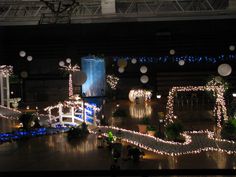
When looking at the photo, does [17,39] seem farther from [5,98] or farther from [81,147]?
[81,147]

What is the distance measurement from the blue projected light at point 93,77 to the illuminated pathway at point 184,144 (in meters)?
5.47

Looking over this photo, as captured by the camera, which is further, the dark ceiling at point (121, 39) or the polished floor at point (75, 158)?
the dark ceiling at point (121, 39)

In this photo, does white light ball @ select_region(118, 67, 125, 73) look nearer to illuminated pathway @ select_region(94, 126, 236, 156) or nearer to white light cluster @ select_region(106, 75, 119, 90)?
white light cluster @ select_region(106, 75, 119, 90)

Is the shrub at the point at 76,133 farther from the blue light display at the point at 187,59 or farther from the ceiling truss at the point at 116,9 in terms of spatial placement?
the blue light display at the point at 187,59

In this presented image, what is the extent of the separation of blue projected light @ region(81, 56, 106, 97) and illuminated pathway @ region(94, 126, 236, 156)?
5467 mm

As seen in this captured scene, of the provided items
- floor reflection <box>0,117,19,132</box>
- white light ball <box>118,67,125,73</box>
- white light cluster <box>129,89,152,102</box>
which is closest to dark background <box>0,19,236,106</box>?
white light ball <box>118,67,125,73</box>

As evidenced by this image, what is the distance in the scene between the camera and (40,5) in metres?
14.1

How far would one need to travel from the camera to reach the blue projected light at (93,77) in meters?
14.2

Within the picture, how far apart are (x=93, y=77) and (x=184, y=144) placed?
7.17 metres

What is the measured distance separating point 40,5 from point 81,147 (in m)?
7.64

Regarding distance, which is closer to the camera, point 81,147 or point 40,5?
point 81,147

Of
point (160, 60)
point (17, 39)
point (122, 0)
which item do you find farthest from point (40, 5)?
point (160, 60)

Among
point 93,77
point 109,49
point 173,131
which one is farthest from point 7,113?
point 173,131

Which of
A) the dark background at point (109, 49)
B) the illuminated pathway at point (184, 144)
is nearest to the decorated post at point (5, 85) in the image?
the dark background at point (109, 49)
